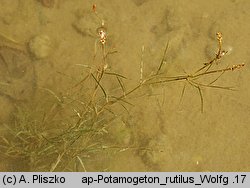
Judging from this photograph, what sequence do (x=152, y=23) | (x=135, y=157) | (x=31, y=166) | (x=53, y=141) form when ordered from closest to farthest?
(x=53, y=141)
(x=31, y=166)
(x=135, y=157)
(x=152, y=23)

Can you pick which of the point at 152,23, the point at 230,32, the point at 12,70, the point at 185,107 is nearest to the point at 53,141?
the point at 12,70

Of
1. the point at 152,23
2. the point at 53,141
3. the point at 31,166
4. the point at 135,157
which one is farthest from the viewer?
the point at 152,23

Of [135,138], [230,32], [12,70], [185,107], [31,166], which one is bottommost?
[31,166]

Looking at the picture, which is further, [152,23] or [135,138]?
[152,23]

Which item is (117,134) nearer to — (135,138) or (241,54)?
(135,138)

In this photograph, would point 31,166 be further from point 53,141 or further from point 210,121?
point 210,121

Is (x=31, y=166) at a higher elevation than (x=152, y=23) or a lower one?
lower

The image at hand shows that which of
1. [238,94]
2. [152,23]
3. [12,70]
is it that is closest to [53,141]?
[12,70]
